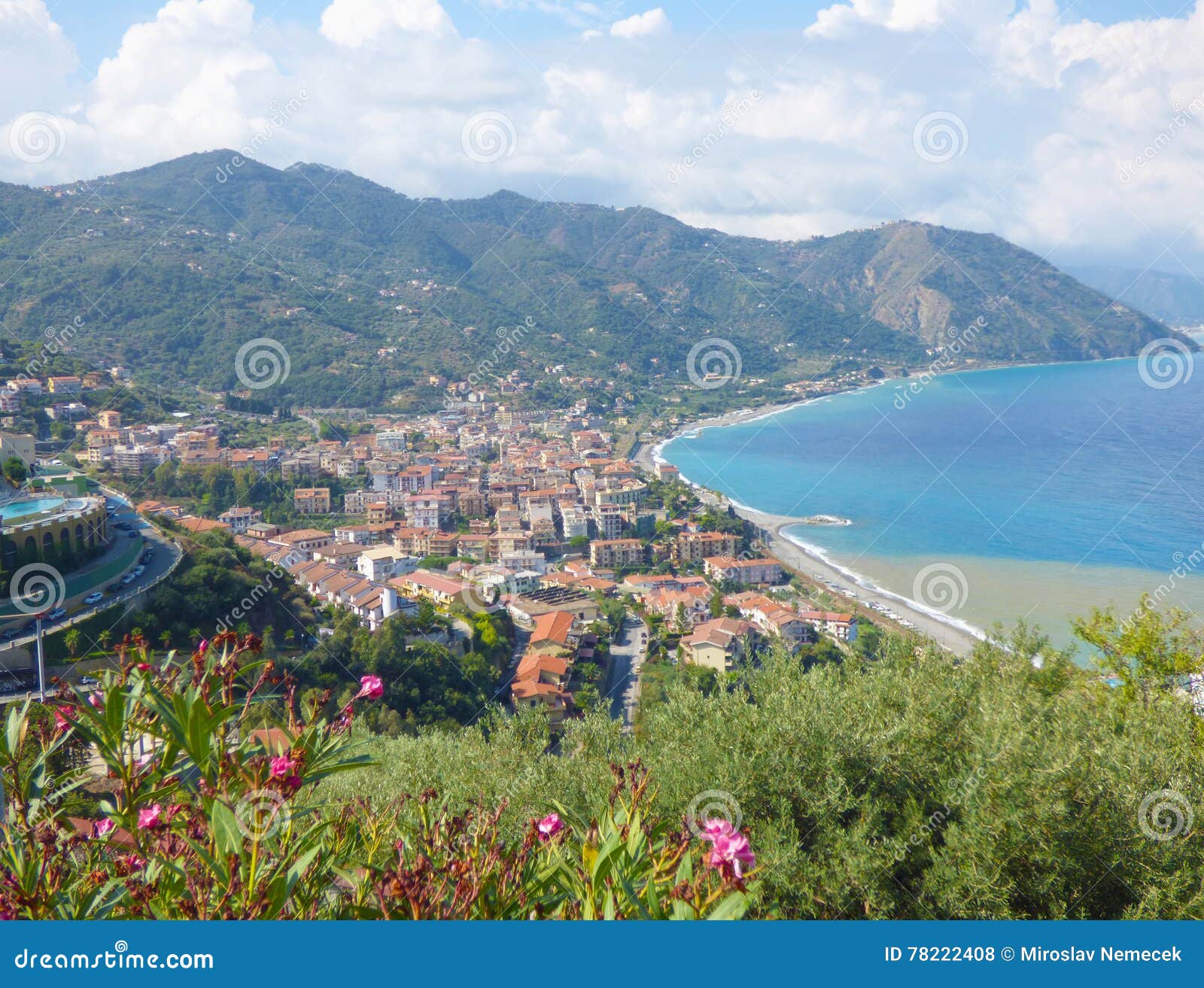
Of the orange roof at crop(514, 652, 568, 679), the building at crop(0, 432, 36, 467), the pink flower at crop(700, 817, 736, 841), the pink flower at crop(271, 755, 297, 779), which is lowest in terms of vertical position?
Result: the orange roof at crop(514, 652, 568, 679)

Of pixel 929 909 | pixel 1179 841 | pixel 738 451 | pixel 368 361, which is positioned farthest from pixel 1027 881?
pixel 368 361

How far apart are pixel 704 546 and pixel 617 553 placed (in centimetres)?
222

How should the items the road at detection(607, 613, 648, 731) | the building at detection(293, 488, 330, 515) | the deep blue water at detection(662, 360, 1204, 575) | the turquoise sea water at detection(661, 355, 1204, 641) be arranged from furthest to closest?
the building at detection(293, 488, 330, 515)
the deep blue water at detection(662, 360, 1204, 575)
the turquoise sea water at detection(661, 355, 1204, 641)
the road at detection(607, 613, 648, 731)

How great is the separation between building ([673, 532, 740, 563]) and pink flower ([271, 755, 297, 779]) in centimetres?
1835

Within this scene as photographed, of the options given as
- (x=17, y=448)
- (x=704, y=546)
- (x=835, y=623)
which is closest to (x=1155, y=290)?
(x=704, y=546)

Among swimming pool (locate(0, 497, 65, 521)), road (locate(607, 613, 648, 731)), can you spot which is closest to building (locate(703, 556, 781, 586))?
road (locate(607, 613, 648, 731))

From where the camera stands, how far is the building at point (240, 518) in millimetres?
19594

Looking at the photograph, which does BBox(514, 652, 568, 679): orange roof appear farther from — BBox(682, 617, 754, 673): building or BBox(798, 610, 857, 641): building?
BBox(798, 610, 857, 641): building

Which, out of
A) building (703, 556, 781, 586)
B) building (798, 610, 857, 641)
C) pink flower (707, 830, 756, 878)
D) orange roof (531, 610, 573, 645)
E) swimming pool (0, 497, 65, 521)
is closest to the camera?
pink flower (707, 830, 756, 878)

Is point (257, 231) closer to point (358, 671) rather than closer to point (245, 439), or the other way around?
point (245, 439)

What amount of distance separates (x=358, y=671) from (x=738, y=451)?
24.9 m

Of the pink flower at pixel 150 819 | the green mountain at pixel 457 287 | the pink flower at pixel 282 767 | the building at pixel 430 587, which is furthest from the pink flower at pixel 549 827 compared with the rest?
the green mountain at pixel 457 287

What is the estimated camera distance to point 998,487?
2492 cm

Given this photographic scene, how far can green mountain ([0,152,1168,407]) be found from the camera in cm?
3653
